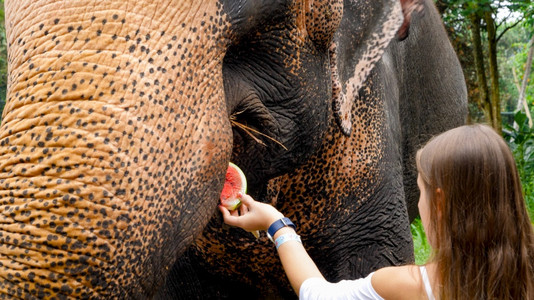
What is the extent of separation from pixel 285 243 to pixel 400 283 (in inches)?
14.2

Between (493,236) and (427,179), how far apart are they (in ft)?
0.60

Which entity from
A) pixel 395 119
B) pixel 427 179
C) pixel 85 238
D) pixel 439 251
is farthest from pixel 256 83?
pixel 395 119

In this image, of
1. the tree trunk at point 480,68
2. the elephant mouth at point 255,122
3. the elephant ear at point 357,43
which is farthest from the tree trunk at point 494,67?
the elephant mouth at point 255,122

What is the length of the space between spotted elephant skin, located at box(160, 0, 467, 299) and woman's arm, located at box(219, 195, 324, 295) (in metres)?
0.34

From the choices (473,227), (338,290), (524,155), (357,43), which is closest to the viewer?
(473,227)

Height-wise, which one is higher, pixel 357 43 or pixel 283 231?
pixel 357 43

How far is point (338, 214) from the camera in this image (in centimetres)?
255

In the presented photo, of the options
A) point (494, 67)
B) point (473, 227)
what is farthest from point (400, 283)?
point (494, 67)

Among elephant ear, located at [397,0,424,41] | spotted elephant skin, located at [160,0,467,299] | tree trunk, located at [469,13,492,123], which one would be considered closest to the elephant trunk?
spotted elephant skin, located at [160,0,467,299]

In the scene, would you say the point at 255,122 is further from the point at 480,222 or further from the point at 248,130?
the point at 480,222

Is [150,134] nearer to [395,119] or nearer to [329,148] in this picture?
[329,148]

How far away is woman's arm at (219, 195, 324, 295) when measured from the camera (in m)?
1.84

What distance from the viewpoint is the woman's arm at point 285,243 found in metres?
1.84

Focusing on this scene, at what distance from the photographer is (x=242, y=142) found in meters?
1.96
